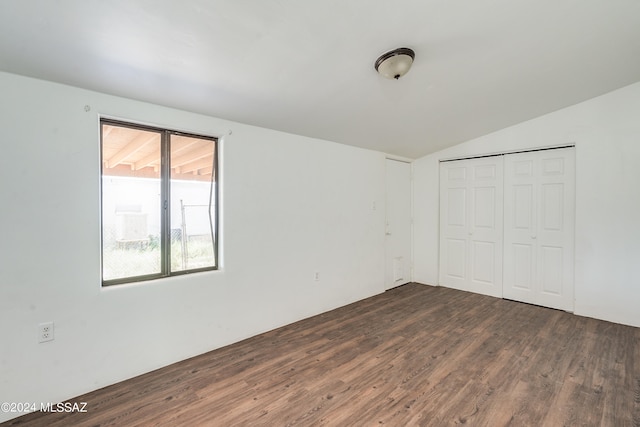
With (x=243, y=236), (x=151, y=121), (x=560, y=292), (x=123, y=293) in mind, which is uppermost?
(x=151, y=121)

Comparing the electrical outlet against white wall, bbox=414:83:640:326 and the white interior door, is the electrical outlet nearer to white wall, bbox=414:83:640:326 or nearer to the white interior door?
the white interior door

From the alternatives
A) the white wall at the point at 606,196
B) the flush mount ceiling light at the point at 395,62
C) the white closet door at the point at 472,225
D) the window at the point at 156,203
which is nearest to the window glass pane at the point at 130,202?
the window at the point at 156,203

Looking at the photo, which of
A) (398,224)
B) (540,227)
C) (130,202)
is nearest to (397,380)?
(130,202)

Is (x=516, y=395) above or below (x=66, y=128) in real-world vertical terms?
below

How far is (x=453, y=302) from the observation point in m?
4.05

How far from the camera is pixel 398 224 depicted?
4875 mm

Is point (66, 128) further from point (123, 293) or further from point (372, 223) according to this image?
point (372, 223)

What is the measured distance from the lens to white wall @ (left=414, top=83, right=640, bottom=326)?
320 cm

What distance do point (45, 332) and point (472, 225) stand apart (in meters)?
5.13

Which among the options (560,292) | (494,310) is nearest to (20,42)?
(494,310)

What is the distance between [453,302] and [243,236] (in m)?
3.15

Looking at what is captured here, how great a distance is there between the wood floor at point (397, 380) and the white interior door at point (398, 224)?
1.50m

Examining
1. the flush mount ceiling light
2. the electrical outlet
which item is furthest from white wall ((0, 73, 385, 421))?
the flush mount ceiling light

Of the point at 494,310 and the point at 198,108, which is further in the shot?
the point at 494,310
